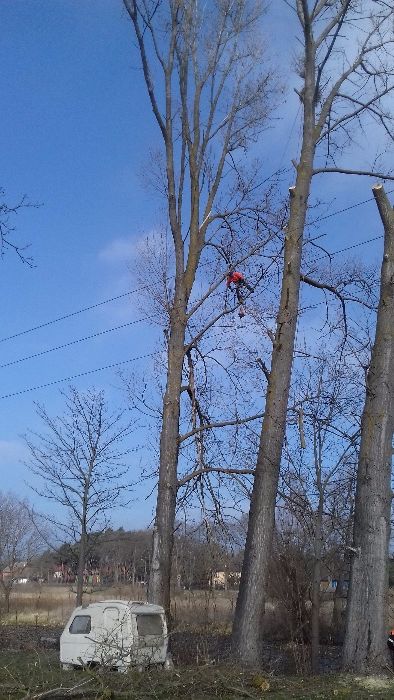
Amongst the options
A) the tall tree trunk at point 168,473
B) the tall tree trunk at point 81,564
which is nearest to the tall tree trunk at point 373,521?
the tall tree trunk at point 168,473

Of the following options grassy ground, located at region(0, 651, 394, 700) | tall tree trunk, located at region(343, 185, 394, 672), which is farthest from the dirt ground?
tall tree trunk, located at region(343, 185, 394, 672)

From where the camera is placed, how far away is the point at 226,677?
340 inches

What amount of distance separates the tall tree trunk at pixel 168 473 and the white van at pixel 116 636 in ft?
1.49

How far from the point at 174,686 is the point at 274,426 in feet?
18.5

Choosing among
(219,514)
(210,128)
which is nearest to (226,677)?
(219,514)

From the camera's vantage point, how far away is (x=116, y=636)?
10211mm

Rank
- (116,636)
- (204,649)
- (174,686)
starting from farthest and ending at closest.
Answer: (204,649)
(116,636)
(174,686)

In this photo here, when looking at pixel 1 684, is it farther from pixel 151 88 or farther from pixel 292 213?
pixel 151 88

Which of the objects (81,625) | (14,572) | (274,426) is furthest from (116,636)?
(14,572)

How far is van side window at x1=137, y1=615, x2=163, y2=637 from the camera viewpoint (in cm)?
1358

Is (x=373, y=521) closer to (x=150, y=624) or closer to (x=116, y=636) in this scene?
(x=116, y=636)

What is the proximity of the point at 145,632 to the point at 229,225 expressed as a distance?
8.29 metres

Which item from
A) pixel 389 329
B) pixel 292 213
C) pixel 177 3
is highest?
pixel 177 3

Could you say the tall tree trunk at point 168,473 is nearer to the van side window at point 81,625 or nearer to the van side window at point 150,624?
the van side window at point 150,624
